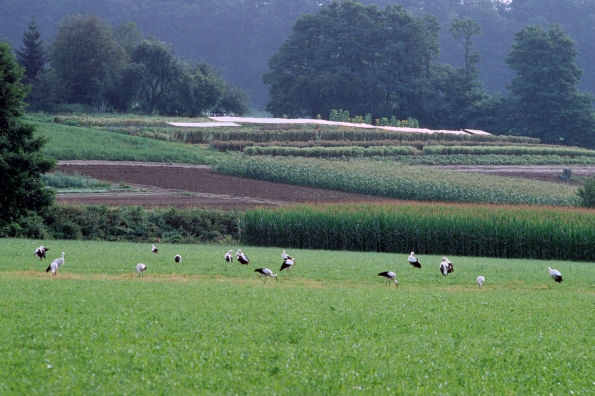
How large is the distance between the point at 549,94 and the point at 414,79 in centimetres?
1935

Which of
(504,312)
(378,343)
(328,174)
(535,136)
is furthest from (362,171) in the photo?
(535,136)

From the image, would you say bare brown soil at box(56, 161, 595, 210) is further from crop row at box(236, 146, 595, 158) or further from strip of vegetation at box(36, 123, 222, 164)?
crop row at box(236, 146, 595, 158)

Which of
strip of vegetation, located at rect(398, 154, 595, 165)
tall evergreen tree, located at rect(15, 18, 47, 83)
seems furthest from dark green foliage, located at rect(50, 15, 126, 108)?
strip of vegetation, located at rect(398, 154, 595, 165)

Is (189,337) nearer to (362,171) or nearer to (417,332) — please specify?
(417,332)

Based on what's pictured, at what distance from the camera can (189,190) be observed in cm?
4409

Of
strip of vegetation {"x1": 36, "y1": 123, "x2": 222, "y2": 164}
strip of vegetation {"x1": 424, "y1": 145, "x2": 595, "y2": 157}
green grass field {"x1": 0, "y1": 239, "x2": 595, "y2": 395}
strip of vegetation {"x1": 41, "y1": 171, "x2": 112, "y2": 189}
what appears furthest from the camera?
strip of vegetation {"x1": 424, "y1": 145, "x2": 595, "y2": 157}

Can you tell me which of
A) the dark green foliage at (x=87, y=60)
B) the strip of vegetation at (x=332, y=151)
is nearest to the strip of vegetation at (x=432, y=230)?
the strip of vegetation at (x=332, y=151)

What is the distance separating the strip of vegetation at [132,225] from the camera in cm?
3066

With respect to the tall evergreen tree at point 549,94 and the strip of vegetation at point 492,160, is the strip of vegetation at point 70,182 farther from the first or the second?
the tall evergreen tree at point 549,94

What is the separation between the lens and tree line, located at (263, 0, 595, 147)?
107 m

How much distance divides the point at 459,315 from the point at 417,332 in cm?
195

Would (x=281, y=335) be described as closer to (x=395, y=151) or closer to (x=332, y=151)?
(x=332, y=151)

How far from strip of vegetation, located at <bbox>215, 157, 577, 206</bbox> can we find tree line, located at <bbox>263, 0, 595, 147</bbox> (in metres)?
55.2

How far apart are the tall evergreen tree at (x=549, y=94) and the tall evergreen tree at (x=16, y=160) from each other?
3430 inches
